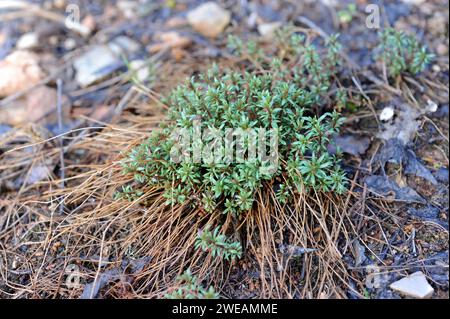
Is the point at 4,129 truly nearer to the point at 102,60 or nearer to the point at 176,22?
the point at 102,60

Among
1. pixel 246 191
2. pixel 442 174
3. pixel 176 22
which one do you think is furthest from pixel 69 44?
pixel 442 174

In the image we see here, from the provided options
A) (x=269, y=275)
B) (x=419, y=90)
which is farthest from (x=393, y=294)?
(x=419, y=90)

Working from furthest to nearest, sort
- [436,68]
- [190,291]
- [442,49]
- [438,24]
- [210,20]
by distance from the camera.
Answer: [210,20] < [438,24] < [442,49] < [436,68] < [190,291]

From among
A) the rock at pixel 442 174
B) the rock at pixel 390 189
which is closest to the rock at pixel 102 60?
the rock at pixel 390 189

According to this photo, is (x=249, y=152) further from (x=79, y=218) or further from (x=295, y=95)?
(x=79, y=218)

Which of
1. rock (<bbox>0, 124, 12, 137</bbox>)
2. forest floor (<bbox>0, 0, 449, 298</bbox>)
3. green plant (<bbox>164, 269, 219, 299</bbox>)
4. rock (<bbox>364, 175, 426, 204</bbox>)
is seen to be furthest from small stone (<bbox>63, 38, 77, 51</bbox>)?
rock (<bbox>364, 175, 426, 204</bbox>)

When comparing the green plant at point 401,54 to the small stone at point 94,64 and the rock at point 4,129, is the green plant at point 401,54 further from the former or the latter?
the rock at point 4,129
